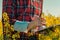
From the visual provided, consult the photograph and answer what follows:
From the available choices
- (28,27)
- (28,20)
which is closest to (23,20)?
(28,20)

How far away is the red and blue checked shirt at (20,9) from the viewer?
14795 millimetres

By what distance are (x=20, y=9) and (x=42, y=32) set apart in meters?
3.17

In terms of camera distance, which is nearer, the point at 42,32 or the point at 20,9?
the point at 42,32

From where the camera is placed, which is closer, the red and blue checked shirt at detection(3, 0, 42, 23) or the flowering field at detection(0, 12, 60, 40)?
the flowering field at detection(0, 12, 60, 40)

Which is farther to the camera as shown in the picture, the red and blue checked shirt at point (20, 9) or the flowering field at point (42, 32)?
the red and blue checked shirt at point (20, 9)

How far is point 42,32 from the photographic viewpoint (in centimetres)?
1215

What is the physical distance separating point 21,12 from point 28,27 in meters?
1.74

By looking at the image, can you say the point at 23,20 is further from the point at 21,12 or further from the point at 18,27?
the point at 18,27

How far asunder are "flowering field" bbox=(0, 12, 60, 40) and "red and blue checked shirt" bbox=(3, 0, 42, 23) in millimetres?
953

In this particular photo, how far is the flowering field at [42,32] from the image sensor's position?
39.4ft

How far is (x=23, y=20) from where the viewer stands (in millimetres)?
14867

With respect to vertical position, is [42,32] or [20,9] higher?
[20,9]

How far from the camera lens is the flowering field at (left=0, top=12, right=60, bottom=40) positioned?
12000 millimetres

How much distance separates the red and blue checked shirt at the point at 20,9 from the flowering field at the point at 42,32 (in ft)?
3.13
